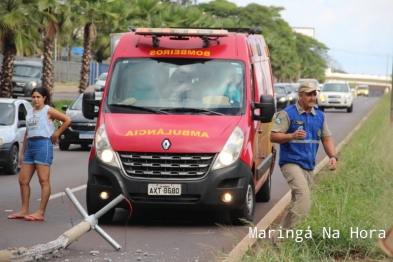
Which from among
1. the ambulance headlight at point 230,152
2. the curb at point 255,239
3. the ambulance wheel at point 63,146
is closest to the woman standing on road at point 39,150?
the ambulance headlight at point 230,152

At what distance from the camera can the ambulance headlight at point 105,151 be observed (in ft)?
35.8

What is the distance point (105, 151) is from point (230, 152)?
144 centimetres

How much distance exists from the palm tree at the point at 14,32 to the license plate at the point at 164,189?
21.7m

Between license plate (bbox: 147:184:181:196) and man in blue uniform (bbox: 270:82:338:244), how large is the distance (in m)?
1.65

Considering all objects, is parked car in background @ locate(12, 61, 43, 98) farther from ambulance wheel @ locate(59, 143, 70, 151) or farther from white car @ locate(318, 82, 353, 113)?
ambulance wheel @ locate(59, 143, 70, 151)

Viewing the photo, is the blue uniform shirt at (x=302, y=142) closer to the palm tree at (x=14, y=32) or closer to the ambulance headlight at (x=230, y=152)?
the ambulance headlight at (x=230, y=152)

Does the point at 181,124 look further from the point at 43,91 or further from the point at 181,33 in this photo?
the point at 43,91

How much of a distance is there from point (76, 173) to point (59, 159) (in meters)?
3.59

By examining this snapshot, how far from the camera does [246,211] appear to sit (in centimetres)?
1128

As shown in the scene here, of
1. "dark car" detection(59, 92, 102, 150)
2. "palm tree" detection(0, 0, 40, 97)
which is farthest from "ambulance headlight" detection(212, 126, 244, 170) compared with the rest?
"palm tree" detection(0, 0, 40, 97)

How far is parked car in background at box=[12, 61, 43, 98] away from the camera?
4594cm

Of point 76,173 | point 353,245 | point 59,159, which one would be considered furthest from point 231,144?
point 59,159

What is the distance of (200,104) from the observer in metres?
11.6

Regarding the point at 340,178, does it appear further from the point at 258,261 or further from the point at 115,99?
the point at 258,261
